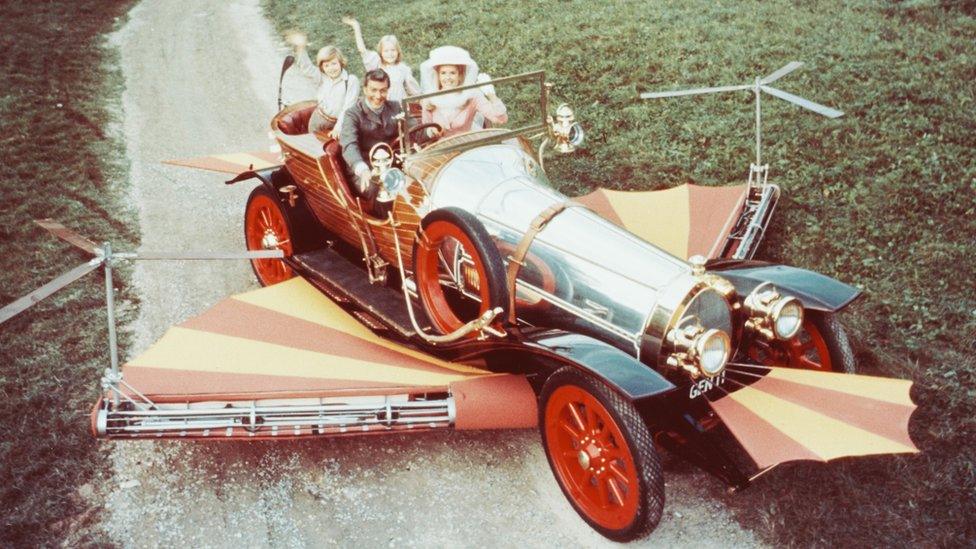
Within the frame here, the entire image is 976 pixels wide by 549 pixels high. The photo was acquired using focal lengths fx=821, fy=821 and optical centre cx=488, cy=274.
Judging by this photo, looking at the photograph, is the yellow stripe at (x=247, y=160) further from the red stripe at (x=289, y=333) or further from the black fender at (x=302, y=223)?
the red stripe at (x=289, y=333)

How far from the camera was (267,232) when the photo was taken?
5996mm

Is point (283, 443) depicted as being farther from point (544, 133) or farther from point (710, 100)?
point (710, 100)

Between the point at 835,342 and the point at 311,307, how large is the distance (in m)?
2.96

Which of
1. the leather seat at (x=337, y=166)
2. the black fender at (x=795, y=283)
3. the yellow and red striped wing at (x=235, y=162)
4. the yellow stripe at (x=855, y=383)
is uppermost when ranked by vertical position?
the leather seat at (x=337, y=166)

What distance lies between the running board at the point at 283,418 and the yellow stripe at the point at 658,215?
1990mm

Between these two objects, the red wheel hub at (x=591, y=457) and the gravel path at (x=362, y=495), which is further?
the gravel path at (x=362, y=495)

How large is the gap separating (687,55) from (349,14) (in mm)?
6120

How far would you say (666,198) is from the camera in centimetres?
577

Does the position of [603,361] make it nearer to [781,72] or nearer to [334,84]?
[781,72]

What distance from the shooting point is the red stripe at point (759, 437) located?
3270 mm

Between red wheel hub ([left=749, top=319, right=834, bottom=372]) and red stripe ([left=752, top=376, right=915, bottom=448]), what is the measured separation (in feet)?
1.42

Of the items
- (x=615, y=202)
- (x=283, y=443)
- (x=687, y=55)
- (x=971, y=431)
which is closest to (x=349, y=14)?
(x=687, y=55)

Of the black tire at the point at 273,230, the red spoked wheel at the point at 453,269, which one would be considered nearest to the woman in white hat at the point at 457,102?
the black tire at the point at 273,230

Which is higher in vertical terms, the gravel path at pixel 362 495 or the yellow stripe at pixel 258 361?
the yellow stripe at pixel 258 361
